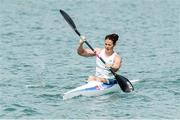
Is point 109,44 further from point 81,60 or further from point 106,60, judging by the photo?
point 81,60

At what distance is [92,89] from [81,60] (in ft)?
23.4

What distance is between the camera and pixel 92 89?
19.4 meters

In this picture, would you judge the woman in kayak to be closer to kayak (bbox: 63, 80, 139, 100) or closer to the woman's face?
the woman's face

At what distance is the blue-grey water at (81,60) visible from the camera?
712 inches

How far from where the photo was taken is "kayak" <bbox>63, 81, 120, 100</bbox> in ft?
62.3

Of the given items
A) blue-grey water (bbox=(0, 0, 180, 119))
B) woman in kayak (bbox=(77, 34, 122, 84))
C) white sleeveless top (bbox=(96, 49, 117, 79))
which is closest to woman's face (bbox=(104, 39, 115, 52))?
woman in kayak (bbox=(77, 34, 122, 84))

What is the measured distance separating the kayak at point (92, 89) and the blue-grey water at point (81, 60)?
7.1 inches

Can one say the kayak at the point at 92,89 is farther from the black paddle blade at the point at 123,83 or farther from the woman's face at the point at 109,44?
the woman's face at the point at 109,44

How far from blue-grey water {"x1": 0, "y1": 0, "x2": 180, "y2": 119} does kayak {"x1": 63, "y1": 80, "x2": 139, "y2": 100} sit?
180 millimetres

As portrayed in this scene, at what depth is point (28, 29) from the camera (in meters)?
36.6

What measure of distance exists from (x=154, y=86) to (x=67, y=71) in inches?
147

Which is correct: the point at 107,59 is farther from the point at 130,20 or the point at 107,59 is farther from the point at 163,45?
the point at 130,20

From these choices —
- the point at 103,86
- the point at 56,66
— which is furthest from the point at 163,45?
the point at 103,86

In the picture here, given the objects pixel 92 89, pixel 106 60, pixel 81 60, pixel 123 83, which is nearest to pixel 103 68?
pixel 106 60
